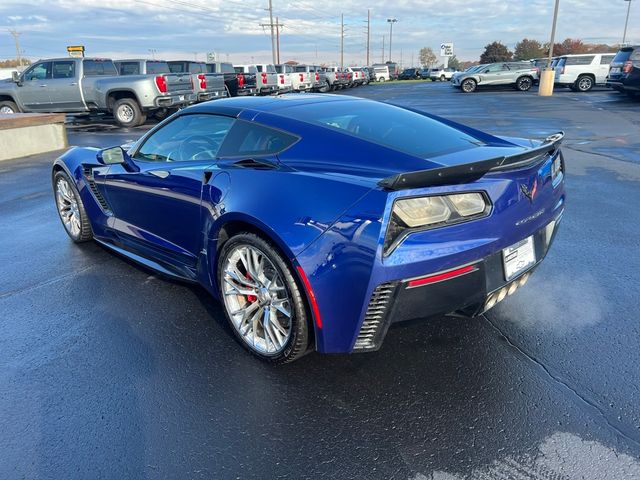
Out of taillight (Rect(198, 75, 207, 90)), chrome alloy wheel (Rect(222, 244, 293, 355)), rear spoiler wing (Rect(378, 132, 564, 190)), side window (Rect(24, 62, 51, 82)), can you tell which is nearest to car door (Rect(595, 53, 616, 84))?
taillight (Rect(198, 75, 207, 90))

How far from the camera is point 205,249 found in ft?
10.3

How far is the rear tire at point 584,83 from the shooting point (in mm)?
26719

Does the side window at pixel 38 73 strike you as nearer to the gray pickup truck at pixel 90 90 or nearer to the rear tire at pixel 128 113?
the gray pickup truck at pixel 90 90

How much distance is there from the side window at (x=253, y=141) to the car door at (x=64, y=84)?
45.9ft

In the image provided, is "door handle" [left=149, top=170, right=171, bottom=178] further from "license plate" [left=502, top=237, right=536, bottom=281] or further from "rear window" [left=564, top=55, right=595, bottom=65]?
"rear window" [left=564, top=55, right=595, bottom=65]

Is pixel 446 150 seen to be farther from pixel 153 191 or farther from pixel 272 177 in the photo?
pixel 153 191

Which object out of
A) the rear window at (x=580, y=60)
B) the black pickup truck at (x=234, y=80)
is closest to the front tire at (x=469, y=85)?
the rear window at (x=580, y=60)

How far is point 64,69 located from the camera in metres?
15.0

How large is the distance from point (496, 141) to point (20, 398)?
3.15 metres

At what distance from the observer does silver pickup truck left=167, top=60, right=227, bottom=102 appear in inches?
612

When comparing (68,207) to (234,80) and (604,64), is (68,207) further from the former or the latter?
(604,64)

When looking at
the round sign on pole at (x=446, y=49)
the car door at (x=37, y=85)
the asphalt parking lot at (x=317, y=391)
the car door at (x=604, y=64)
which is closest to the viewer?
the asphalt parking lot at (x=317, y=391)

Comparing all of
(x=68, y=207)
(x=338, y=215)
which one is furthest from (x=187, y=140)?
(x=68, y=207)

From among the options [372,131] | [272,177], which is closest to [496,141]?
[372,131]
